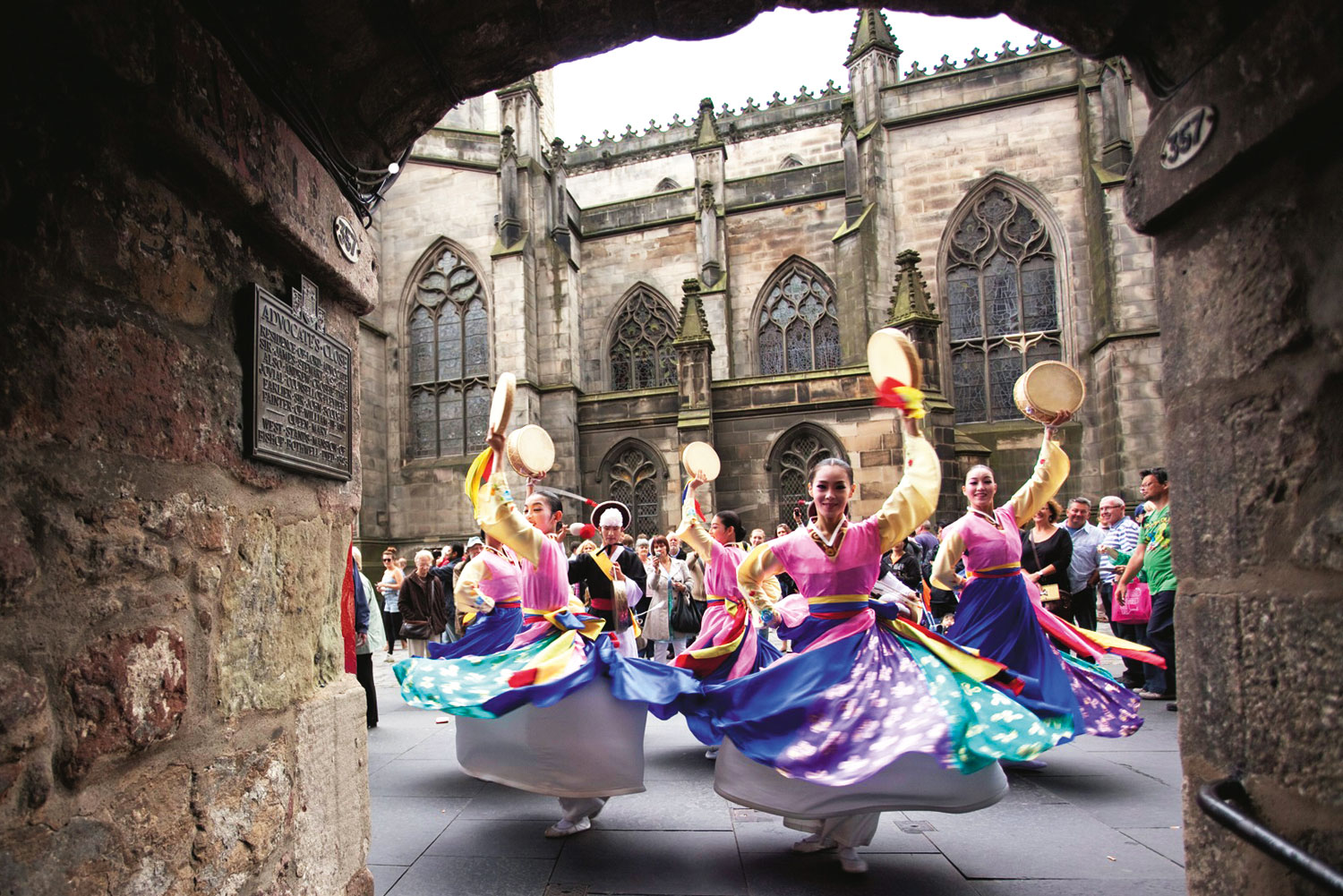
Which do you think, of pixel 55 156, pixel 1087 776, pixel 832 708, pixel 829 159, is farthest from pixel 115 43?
pixel 829 159

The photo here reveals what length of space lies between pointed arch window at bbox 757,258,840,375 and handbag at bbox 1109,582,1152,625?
12224mm

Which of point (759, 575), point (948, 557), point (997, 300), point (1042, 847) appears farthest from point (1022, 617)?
point (997, 300)

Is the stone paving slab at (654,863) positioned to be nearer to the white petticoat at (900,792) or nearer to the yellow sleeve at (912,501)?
the white petticoat at (900,792)

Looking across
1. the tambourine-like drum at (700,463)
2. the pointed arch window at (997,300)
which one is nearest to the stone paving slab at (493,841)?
the tambourine-like drum at (700,463)

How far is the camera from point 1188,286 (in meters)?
2.07

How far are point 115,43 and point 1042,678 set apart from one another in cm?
534

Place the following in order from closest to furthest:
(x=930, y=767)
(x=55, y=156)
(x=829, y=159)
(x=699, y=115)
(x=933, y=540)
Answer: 1. (x=55, y=156)
2. (x=930, y=767)
3. (x=933, y=540)
4. (x=699, y=115)
5. (x=829, y=159)

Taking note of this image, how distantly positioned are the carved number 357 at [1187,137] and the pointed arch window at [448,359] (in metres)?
18.9

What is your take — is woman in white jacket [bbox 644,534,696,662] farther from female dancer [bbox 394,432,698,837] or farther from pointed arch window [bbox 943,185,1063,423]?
pointed arch window [bbox 943,185,1063,423]

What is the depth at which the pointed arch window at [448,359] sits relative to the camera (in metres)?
20.3

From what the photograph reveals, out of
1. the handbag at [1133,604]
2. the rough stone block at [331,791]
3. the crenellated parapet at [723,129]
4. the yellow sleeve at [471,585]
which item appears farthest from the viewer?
the crenellated parapet at [723,129]

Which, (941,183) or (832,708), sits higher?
(941,183)

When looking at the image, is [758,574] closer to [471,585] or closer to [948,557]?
[948,557]

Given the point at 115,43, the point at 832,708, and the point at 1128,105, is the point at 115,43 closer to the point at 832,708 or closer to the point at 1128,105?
the point at 832,708
